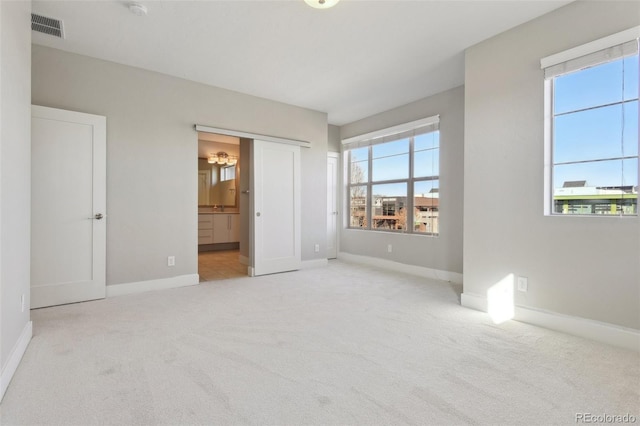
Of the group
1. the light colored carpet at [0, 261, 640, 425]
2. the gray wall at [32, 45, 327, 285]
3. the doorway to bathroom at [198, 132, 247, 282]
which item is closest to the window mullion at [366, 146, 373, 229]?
the gray wall at [32, 45, 327, 285]

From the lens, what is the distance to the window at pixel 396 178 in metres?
4.68

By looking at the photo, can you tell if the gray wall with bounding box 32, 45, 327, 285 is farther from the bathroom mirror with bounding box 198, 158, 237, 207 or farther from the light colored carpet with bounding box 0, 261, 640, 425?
the bathroom mirror with bounding box 198, 158, 237, 207

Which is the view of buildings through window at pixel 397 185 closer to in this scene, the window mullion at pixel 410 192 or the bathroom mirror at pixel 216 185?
the window mullion at pixel 410 192

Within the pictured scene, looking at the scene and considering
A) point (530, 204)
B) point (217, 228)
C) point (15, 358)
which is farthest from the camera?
point (217, 228)

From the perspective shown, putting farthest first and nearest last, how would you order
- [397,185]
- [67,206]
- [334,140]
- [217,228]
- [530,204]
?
[217,228]
[334,140]
[397,185]
[67,206]
[530,204]

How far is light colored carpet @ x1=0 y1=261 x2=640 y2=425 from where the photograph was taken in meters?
1.52

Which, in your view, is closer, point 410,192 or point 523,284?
point 523,284

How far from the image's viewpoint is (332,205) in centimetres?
621

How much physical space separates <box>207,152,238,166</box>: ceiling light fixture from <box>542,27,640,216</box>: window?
6.58 meters

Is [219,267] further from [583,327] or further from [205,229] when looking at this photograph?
[583,327]

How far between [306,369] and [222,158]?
6.56 m

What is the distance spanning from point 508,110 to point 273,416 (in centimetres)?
310

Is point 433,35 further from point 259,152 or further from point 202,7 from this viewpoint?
point 259,152

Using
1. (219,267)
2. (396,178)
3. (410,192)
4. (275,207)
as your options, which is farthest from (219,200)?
(410,192)
